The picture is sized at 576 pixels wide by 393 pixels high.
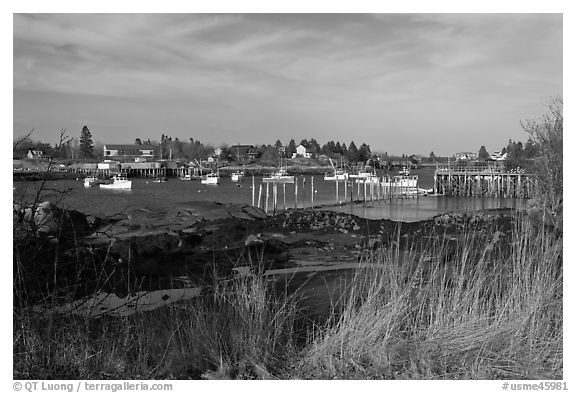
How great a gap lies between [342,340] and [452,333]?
0.98m

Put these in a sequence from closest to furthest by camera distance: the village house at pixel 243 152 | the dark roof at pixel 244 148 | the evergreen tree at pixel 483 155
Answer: the evergreen tree at pixel 483 155 → the village house at pixel 243 152 → the dark roof at pixel 244 148

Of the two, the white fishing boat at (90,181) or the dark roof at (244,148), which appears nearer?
the white fishing boat at (90,181)

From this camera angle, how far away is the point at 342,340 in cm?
448

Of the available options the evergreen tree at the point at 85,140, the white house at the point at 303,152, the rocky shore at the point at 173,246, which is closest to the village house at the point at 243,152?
the white house at the point at 303,152

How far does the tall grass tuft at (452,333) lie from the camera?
4453 mm

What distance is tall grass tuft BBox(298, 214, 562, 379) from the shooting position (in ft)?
14.6

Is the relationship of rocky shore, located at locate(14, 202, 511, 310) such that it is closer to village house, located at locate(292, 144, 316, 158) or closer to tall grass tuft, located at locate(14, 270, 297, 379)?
tall grass tuft, located at locate(14, 270, 297, 379)

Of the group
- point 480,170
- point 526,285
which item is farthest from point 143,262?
point 480,170

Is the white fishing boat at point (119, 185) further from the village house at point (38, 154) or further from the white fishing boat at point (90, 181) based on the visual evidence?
the village house at point (38, 154)

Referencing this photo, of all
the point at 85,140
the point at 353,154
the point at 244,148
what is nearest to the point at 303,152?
the point at 244,148

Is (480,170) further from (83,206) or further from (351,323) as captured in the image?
(351,323)

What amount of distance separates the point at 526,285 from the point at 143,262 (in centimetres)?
955

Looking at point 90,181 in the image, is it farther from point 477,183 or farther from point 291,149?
point 291,149

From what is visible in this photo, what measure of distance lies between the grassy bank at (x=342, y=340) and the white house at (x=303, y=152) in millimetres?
153403
